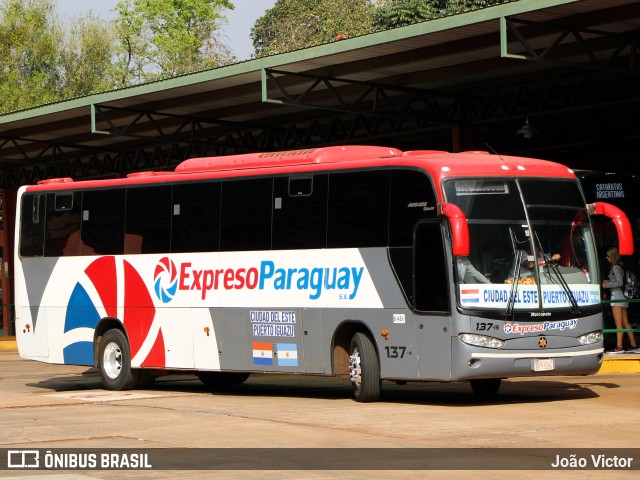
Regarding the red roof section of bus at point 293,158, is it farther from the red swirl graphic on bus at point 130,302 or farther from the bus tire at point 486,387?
the bus tire at point 486,387

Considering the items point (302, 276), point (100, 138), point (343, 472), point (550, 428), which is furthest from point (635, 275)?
point (100, 138)

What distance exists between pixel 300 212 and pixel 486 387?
139 inches

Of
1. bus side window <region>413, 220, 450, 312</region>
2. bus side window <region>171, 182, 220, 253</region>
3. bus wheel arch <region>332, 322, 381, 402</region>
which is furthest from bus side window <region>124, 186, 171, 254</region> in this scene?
bus side window <region>413, 220, 450, 312</region>

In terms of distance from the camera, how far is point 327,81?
28.2m

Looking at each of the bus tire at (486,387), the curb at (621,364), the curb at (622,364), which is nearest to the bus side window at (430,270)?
the bus tire at (486,387)

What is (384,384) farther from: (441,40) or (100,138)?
(100,138)

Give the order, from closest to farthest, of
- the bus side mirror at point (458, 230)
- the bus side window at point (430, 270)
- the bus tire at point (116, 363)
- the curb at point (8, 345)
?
1. the bus side mirror at point (458, 230)
2. the bus side window at point (430, 270)
3. the bus tire at point (116, 363)
4. the curb at point (8, 345)

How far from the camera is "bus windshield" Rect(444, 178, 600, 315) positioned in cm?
1688

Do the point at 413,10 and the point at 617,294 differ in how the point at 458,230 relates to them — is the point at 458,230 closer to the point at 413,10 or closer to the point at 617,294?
the point at 617,294

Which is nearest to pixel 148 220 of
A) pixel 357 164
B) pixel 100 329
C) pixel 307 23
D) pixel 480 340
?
pixel 100 329

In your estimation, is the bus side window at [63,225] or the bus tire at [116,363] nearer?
the bus tire at [116,363]

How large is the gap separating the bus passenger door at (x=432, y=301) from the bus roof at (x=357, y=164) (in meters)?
0.75

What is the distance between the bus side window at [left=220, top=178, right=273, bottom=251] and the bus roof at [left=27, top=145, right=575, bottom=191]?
0.19 m

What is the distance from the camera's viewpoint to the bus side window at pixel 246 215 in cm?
1948
